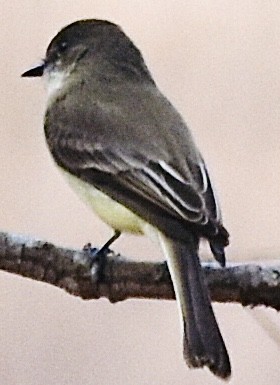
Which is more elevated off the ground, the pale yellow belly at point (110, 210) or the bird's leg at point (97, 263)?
the pale yellow belly at point (110, 210)

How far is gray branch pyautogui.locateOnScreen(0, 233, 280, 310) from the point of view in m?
0.74

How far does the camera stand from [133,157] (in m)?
0.80

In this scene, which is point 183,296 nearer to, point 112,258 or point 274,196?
point 112,258

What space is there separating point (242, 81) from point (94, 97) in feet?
0.96

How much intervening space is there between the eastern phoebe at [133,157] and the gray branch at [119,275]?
3cm

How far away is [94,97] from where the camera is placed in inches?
35.9

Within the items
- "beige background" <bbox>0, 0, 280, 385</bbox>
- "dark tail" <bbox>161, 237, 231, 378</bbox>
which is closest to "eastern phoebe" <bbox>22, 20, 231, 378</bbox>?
"dark tail" <bbox>161, 237, 231, 378</bbox>

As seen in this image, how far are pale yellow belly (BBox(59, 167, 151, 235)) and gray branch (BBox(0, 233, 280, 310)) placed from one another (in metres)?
0.04

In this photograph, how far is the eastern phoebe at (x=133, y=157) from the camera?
0.69m

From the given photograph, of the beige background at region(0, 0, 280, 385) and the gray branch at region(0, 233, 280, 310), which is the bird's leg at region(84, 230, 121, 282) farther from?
the beige background at region(0, 0, 280, 385)

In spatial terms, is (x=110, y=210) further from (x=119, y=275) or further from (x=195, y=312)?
(x=195, y=312)

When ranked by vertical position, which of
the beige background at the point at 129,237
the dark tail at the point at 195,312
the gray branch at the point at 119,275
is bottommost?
the beige background at the point at 129,237

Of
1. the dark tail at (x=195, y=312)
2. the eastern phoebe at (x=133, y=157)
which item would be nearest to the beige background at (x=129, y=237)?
the eastern phoebe at (x=133, y=157)

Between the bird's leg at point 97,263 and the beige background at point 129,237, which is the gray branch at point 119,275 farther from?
the beige background at point 129,237
